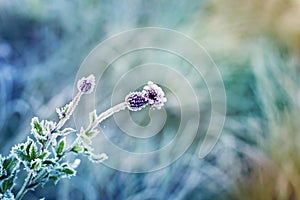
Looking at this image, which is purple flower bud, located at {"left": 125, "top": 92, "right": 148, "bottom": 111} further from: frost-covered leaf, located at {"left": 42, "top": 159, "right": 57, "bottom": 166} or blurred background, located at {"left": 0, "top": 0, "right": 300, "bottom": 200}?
blurred background, located at {"left": 0, "top": 0, "right": 300, "bottom": 200}

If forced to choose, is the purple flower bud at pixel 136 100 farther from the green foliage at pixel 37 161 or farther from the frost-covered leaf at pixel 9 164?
the frost-covered leaf at pixel 9 164

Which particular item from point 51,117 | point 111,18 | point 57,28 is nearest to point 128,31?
point 111,18

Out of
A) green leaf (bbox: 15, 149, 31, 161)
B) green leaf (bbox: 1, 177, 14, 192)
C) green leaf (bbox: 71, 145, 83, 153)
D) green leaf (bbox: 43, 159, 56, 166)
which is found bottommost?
green leaf (bbox: 43, 159, 56, 166)

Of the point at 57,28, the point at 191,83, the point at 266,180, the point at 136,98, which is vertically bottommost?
the point at 266,180

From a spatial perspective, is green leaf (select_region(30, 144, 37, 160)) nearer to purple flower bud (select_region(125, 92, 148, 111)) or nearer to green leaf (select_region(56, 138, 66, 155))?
green leaf (select_region(56, 138, 66, 155))

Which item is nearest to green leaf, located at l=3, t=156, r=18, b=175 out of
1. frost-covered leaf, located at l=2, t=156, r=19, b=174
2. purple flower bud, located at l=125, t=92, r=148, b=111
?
frost-covered leaf, located at l=2, t=156, r=19, b=174

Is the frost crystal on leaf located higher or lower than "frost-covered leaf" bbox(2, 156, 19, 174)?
lower

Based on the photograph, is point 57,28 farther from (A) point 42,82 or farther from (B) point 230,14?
(B) point 230,14

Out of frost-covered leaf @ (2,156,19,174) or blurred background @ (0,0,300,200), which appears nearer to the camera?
frost-covered leaf @ (2,156,19,174)
